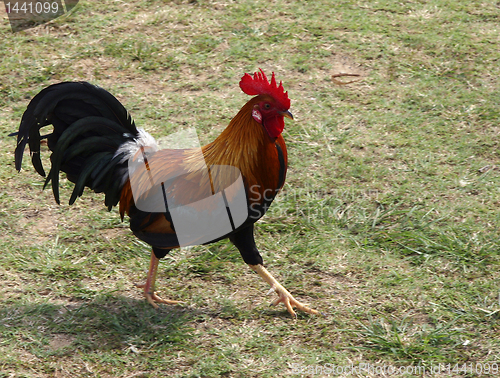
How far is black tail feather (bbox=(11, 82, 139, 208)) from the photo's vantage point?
3479mm

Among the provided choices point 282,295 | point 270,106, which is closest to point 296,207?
point 282,295

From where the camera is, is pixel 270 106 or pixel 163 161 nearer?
pixel 270 106

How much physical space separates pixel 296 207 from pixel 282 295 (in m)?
1.08

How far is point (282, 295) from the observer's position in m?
3.72

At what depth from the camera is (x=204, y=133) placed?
5.37 meters

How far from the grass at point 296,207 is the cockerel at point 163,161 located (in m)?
0.50

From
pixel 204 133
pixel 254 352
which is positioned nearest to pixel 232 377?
pixel 254 352

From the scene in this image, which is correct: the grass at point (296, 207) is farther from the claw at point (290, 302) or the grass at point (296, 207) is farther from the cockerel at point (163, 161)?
the cockerel at point (163, 161)

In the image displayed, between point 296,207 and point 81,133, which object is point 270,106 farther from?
point 296,207

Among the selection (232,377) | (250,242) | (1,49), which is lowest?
(232,377)

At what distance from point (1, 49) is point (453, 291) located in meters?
5.79

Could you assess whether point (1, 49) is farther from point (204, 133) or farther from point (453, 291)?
point (453, 291)

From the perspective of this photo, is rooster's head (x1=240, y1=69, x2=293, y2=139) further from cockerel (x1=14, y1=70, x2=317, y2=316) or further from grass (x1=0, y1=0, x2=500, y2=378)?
grass (x1=0, y1=0, x2=500, y2=378)

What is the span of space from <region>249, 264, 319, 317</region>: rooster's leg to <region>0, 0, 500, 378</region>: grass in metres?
0.06
